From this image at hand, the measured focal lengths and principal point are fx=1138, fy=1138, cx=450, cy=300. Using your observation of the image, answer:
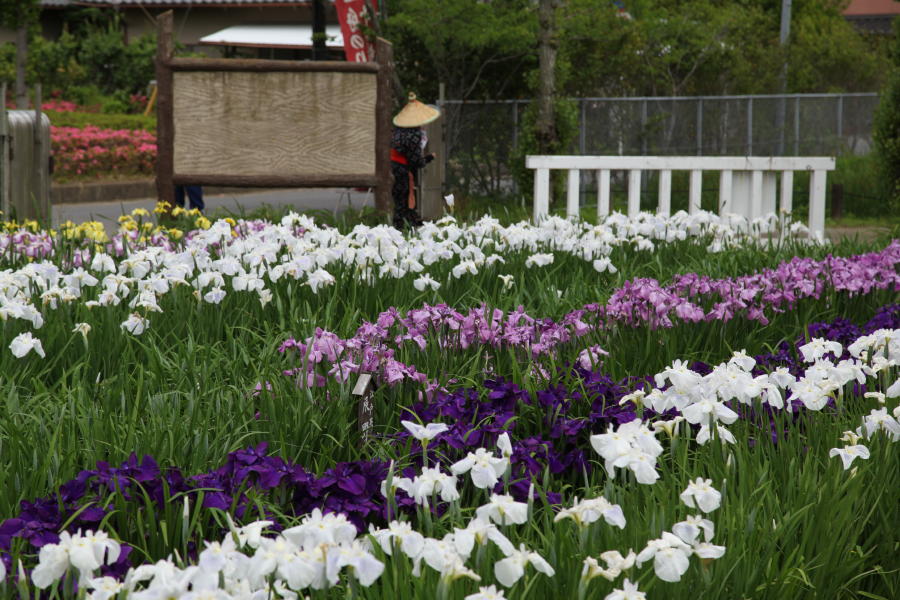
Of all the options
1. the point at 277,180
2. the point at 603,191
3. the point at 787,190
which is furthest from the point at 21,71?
the point at 787,190

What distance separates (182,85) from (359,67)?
1.36 m

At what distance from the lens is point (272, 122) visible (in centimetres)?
877

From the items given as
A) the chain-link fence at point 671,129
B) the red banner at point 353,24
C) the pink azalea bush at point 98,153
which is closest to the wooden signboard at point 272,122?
the red banner at point 353,24

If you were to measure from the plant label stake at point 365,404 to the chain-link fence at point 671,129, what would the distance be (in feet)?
42.0

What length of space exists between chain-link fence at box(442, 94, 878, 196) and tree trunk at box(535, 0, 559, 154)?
3.67ft

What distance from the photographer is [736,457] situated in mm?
Answer: 2596

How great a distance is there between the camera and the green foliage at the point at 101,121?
23.0 meters

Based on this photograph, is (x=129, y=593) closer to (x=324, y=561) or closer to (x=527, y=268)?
(x=324, y=561)

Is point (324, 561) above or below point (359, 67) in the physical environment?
below

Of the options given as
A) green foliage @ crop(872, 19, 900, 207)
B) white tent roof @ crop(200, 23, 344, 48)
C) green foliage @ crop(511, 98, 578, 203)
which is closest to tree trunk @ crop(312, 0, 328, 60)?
green foliage @ crop(511, 98, 578, 203)

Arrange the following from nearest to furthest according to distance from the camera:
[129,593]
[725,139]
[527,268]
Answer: [129,593] → [527,268] → [725,139]

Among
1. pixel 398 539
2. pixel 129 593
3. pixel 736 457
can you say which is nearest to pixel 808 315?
pixel 736 457

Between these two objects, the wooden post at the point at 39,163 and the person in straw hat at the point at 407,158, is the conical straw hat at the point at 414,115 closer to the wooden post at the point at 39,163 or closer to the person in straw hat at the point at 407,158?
the person in straw hat at the point at 407,158

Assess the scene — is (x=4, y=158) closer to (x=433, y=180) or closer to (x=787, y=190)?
(x=433, y=180)
